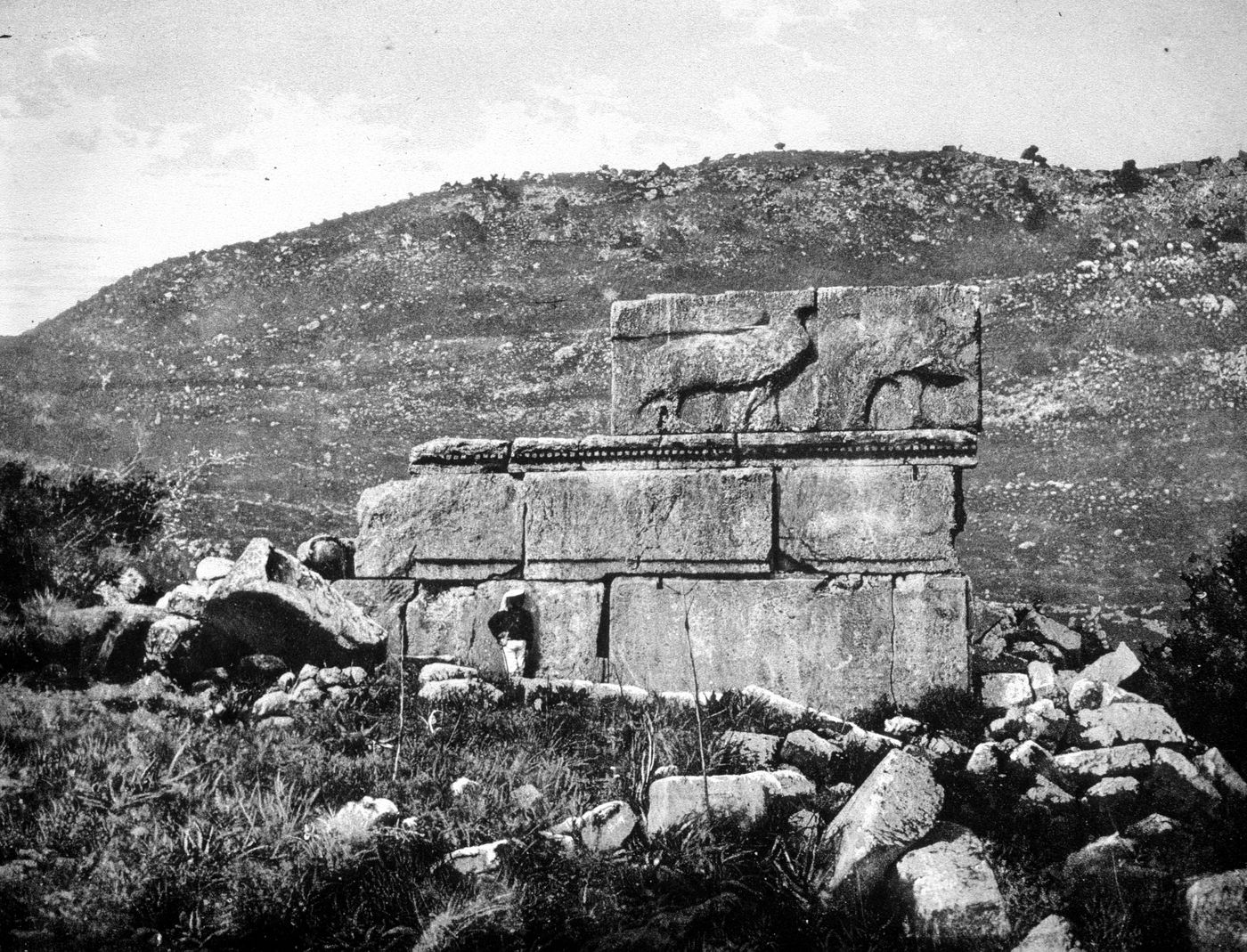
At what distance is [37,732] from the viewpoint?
14.2 feet

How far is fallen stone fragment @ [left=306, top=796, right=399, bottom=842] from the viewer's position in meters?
3.57

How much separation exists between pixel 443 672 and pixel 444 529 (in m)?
0.99

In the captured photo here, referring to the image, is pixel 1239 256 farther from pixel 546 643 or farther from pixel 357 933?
pixel 357 933

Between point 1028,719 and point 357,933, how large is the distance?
3.40m

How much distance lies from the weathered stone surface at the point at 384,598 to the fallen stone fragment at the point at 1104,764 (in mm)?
3867

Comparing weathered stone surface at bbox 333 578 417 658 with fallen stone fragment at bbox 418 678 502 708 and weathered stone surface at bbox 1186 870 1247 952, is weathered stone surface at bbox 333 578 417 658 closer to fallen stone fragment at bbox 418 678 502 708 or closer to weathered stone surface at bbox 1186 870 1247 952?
fallen stone fragment at bbox 418 678 502 708

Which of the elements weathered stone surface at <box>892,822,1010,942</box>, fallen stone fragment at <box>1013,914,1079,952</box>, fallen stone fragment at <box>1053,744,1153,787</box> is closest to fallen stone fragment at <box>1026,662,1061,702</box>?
fallen stone fragment at <box>1053,744,1153,787</box>

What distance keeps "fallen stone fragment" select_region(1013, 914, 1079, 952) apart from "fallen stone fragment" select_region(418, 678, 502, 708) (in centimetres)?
289

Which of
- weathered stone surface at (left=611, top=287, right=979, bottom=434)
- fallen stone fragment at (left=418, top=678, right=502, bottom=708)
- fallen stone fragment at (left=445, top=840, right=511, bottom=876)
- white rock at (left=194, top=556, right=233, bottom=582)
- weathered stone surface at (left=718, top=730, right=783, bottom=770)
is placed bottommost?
fallen stone fragment at (left=445, top=840, right=511, bottom=876)

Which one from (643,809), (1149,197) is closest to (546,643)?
(643,809)

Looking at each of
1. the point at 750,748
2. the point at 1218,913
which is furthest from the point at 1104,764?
the point at 750,748

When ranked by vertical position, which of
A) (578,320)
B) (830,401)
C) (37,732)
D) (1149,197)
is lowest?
(37,732)

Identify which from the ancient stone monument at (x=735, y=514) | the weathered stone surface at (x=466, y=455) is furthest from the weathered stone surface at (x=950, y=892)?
the weathered stone surface at (x=466, y=455)

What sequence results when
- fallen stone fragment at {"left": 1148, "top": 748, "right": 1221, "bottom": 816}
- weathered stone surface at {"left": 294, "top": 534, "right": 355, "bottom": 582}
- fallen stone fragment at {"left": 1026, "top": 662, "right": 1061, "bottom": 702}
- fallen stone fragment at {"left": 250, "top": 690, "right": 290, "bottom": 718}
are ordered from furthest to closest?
1. weathered stone surface at {"left": 294, "top": 534, "right": 355, "bottom": 582}
2. fallen stone fragment at {"left": 1026, "top": 662, "right": 1061, "bottom": 702}
3. fallen stone fragment at {"left": 250, "top": 690, "right": 290, "bottom": 718}
4. fallen stone fragment at {"left": 1148, "top": 748, "right": 1221, "bottom": 816}
